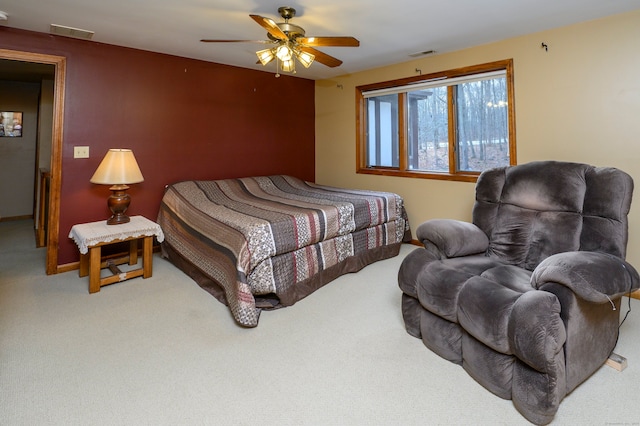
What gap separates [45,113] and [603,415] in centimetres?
669

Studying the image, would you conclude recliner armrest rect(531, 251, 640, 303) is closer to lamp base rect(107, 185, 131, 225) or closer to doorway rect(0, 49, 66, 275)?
lamp base rect(107, 185, 131, 225)

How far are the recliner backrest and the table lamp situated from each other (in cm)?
296

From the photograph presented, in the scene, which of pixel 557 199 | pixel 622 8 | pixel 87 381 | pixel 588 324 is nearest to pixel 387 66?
pixel 622 8

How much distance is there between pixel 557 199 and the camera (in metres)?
2.15

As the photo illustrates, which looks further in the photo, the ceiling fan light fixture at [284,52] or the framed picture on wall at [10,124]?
the framed picture on wall at [10,124]

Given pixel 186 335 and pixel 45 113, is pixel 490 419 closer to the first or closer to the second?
pixel 186 335

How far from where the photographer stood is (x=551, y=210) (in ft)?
7.14

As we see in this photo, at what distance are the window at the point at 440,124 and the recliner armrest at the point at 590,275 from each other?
198cm

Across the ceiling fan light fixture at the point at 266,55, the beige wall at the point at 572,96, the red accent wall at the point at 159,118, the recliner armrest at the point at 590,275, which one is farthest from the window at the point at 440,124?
the ceiling fan light fixture at the point at 266,55

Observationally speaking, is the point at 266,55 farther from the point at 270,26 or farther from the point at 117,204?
the point at 117,204

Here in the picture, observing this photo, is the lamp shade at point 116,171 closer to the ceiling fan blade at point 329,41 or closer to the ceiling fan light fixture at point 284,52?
the ceiling fan light fixture at point 284,52

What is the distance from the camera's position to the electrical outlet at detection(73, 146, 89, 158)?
3.33 m

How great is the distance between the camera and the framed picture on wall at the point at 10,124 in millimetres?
5240

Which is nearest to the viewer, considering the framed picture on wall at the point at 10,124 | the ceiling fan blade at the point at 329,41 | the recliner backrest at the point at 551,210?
the recliner backrest at the point at 551,210
